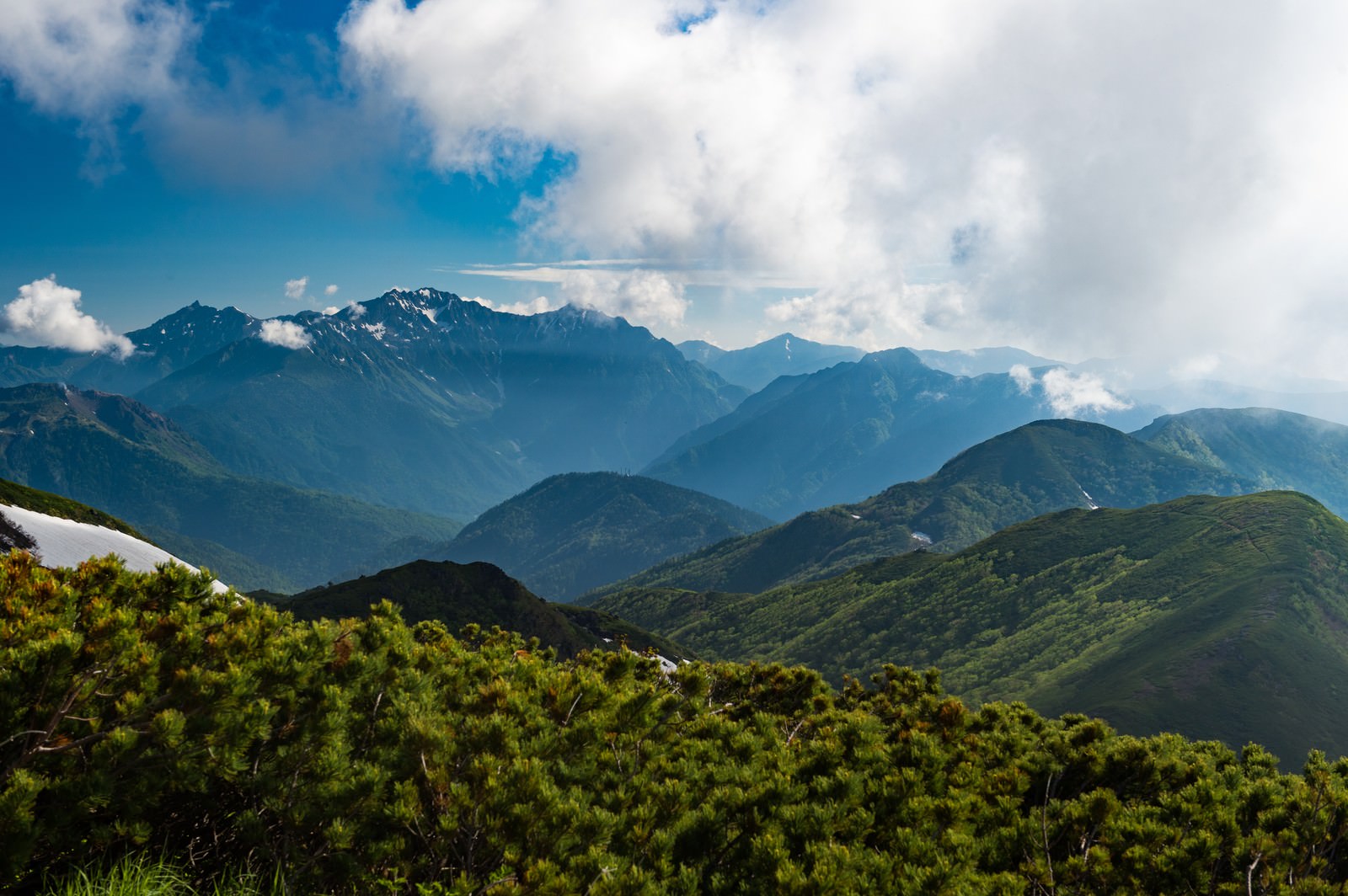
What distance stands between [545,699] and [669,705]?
3.34 metres

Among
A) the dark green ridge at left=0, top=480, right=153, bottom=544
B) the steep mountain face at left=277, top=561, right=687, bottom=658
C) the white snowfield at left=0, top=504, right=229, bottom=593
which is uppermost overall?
the dark green ridge at left=0, top=480, right=153, bottom=544

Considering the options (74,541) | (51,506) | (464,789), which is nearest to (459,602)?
(74,541)

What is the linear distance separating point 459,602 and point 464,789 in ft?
474

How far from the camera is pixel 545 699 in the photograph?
41.2ft

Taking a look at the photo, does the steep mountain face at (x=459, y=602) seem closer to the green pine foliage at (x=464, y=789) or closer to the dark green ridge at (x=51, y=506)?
the dark green ridge at (x=51, y=506)

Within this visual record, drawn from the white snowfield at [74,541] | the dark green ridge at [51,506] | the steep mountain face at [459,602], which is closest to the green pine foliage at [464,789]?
the white snowfield at [74,541]

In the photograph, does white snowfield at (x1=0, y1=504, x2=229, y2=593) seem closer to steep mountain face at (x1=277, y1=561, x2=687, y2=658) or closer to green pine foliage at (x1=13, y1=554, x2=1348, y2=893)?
steep mountain face at (x1=277, y1=561, x2=687, y2=658)

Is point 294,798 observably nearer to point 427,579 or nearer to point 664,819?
point 664,819

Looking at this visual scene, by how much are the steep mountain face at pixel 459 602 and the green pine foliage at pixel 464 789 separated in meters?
122

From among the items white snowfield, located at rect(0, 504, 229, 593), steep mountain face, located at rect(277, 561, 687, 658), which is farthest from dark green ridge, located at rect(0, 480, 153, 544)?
steep mountain face, located at rect(277, 561, 687, 658)

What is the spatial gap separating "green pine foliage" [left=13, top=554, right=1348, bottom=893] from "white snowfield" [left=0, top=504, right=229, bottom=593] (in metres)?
114

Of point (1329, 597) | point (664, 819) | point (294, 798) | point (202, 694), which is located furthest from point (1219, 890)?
point (1329, 597)

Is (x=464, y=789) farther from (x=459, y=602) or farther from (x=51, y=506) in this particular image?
(x=51, y=506)

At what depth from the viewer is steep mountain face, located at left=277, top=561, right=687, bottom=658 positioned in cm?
13662
